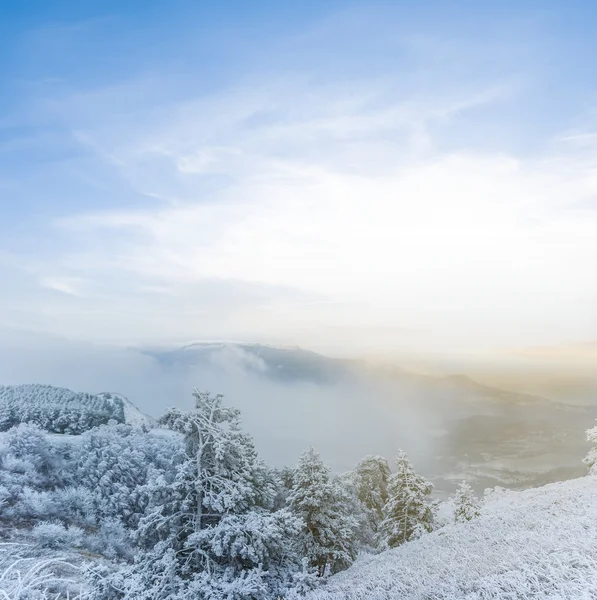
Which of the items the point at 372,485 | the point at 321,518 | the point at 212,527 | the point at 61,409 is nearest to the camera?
the point at 212,527

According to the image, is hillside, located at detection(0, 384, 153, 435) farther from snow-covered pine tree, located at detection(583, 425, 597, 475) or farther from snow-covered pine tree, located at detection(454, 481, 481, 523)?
snow-covered pine tree, located at detection(583, 425, 597, 475)

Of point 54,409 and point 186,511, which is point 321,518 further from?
point 54,409

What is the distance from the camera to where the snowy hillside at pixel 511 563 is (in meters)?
7.79

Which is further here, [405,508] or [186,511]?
[405,508]

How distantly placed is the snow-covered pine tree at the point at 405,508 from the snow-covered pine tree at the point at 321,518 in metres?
4.66

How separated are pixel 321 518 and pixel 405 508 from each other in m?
7.55

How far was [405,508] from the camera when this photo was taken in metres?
27.0

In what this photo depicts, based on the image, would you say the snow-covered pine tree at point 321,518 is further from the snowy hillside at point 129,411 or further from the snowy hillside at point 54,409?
the snowy hillside at point 129,411

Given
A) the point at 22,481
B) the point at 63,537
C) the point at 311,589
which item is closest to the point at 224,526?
the point at 311,589

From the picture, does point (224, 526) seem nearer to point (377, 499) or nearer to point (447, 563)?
point (447, 563)

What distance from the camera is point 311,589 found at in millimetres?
12898

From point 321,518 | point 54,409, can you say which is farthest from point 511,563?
point 54,409

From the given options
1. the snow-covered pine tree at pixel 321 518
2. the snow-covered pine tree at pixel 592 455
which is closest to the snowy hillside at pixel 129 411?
the snow-covered pine tree at pixel 321 518

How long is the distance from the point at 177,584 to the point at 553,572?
35.1 feet
